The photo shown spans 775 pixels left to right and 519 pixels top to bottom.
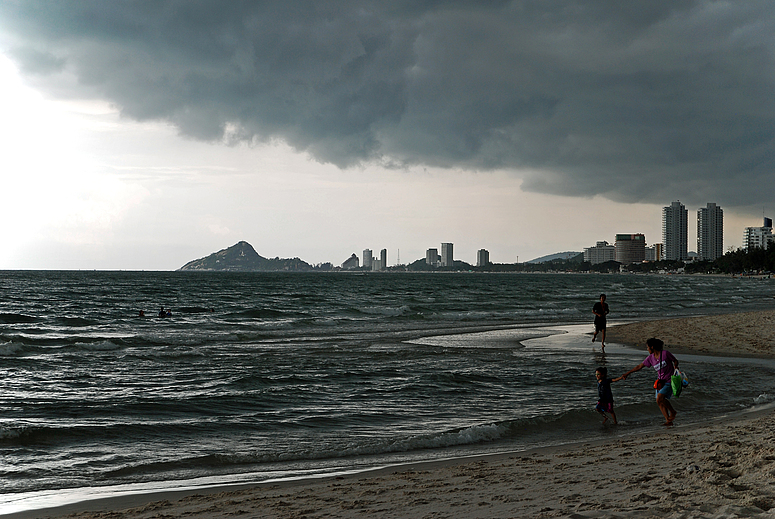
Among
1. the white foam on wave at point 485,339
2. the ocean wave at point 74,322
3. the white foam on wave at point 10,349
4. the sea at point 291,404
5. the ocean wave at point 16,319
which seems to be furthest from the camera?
the ocean wave at point 16,319

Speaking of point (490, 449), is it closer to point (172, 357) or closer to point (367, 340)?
point (172, 357)

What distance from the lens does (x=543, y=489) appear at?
234 inches

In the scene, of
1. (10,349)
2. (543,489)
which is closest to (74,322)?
(10,349)

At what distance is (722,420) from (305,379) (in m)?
9.19

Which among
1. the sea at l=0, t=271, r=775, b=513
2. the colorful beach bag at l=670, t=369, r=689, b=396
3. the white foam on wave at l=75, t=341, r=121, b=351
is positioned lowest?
the white foam on wave at l=75, t=341, r=121, b=351

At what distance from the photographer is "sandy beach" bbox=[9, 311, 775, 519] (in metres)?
5.16

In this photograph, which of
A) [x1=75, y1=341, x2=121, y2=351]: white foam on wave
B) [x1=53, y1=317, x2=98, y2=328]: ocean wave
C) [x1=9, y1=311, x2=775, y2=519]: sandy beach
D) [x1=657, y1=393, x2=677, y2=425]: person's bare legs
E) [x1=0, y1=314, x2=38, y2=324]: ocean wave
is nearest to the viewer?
[x1=9, y1=311, x2=775, y2=519]: sandy beach

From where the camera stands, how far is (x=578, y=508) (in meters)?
5.12

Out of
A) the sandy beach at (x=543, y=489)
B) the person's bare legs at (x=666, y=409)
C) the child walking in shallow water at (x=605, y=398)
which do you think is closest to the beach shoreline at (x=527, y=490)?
the sandy beach at (x=543, y=489)

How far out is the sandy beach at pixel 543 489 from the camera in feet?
16.9

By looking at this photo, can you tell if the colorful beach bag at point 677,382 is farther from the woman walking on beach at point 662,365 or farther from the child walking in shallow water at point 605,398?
the child walking in shallow water at point 605,398

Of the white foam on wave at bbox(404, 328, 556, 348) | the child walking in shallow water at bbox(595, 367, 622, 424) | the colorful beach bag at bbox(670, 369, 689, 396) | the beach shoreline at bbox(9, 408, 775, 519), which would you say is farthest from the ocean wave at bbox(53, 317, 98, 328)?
the colorful beach bag at bbox(670, 369, 689, 396)

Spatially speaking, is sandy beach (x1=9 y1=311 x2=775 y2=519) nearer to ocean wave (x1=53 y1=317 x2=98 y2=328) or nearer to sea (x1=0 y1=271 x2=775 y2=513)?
sea (x1=0 y1=271 x2=775 y2=513)

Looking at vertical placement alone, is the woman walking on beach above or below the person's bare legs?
above
